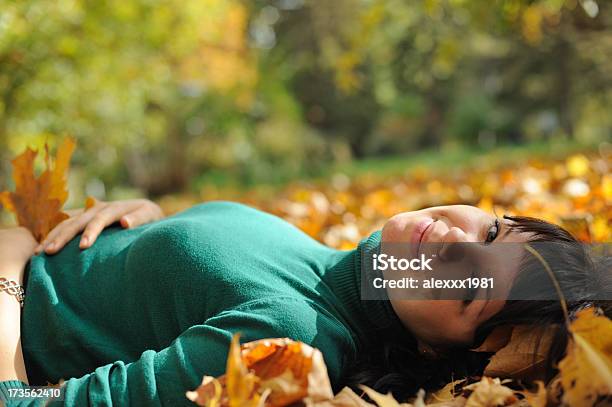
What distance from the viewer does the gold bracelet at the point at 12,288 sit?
1679mm

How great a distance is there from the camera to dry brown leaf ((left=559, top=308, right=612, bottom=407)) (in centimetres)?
102

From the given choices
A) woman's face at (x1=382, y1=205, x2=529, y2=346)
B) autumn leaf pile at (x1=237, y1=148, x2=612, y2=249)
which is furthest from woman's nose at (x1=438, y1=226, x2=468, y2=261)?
autumn leaf pile at (x1=237, y1=148, x2=612, y2=249)

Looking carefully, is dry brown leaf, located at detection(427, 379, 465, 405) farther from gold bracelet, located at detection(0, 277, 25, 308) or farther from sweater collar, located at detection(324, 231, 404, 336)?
gold bracelet, located at detection(0, 277, 25, 308)

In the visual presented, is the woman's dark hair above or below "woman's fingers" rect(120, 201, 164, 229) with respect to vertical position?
below

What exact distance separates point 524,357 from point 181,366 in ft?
2.52

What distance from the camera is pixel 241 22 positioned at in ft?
50.5

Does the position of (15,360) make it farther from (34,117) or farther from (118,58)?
(118,58)

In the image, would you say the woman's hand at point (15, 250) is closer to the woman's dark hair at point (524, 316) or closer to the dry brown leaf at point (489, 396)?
the woman's dark hair at point (524, 316)

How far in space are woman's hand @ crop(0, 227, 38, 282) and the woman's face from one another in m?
1.03

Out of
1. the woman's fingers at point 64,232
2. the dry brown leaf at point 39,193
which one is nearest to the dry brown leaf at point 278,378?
the woman's fingers at point 64,232

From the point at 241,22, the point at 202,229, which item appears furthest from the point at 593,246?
the point at 241,22

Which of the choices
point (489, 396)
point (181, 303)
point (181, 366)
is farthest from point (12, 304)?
point (489, 396)

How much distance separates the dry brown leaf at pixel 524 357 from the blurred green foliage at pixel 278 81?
1.88 meters

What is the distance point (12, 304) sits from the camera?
65.3 inches
